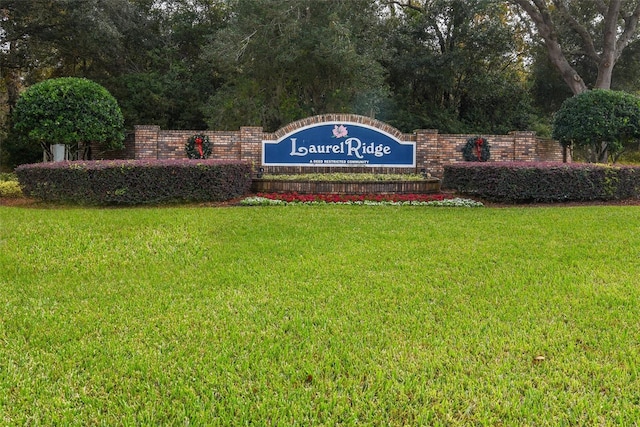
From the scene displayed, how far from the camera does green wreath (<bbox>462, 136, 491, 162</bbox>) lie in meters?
11.6

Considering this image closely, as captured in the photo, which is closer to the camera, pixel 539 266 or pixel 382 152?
pixel 539 266

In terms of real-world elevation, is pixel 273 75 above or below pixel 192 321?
above

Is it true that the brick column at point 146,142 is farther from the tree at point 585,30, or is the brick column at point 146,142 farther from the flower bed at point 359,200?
the tree at point 585,30

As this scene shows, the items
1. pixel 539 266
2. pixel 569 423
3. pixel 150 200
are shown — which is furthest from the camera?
pixel 150 200

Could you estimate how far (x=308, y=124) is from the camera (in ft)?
36.5

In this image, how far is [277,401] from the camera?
6.56ft

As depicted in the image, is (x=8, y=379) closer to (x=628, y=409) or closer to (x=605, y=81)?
(x=628, y=409)

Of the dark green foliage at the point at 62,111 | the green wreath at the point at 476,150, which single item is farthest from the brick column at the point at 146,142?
the green wreath at the point at 476,150

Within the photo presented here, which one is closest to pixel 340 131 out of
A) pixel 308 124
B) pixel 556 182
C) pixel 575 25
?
pixel 308 124

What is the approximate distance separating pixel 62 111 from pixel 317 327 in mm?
9279

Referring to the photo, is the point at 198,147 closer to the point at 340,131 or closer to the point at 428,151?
the point at 340,131

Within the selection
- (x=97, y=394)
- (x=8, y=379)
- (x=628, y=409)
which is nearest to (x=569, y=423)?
(x=628, y=409)

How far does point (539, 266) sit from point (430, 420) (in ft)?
8.49

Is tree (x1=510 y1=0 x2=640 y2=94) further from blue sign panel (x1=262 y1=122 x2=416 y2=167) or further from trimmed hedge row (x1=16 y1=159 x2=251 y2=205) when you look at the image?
trimmed hedge row (x1=16 y1=159 x2=251 y2=205)
